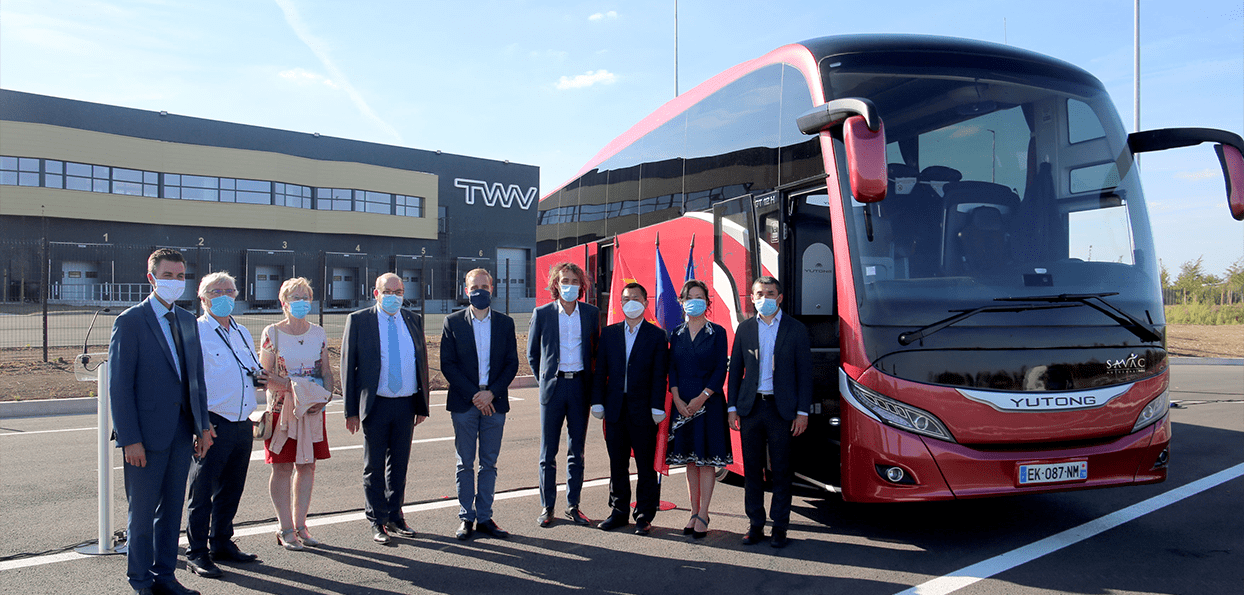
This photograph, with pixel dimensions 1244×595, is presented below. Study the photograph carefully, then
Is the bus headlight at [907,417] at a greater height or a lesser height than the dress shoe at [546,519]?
greater

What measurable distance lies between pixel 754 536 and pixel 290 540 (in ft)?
10.2

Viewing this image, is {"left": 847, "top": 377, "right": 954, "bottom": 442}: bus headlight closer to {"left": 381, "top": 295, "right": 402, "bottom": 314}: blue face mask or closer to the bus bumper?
the bus bumper

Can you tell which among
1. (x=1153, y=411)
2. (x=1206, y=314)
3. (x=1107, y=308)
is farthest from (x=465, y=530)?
(x=1206, y=314)

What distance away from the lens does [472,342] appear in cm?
550

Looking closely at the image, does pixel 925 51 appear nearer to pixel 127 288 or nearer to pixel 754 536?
pixel 754 536

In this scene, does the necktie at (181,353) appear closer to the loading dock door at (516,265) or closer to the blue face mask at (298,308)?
the blue face mask at (298,308)

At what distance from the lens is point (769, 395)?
5.13 metres

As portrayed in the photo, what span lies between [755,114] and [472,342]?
300 cm

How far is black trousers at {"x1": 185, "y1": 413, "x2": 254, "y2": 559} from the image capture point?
4559 millimetres

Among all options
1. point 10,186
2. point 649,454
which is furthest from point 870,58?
point 10,186

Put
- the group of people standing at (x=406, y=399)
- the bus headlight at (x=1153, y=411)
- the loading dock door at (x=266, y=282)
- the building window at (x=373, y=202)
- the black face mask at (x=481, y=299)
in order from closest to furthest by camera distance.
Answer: the group of people standing at (x=406, y=399)
the bus headlight at (x=1153, y=411)
the black face mask at (x=481, y=299)
the loading dock door at (x=266, y=282)
the building window at (x=373, y=202)

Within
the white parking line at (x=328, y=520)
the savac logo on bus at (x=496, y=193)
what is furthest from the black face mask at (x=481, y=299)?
the savac logo on bus at (x=496, y=193)

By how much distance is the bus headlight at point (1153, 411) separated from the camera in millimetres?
4934

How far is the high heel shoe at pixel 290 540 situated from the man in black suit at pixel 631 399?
81.5 inches
